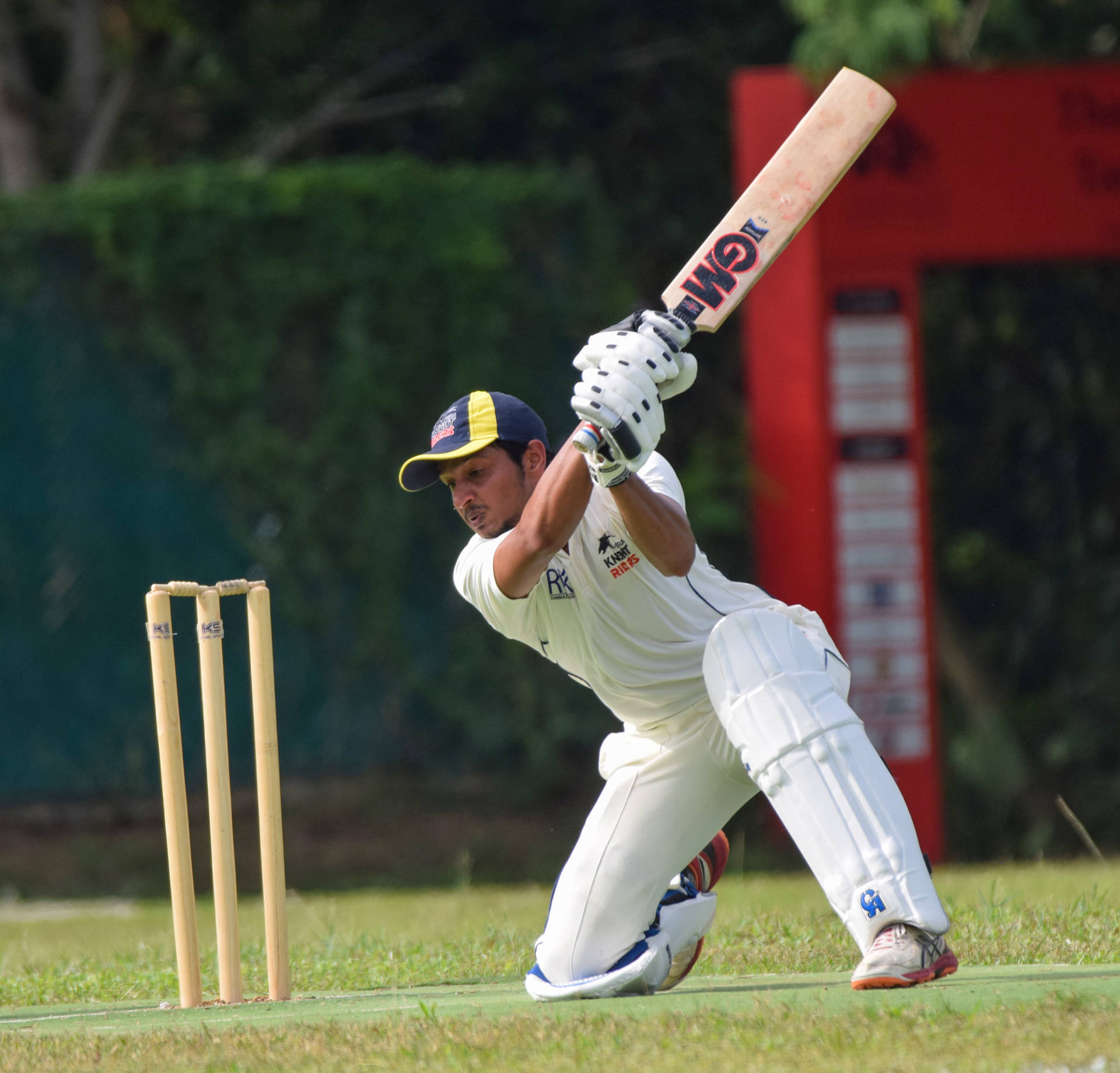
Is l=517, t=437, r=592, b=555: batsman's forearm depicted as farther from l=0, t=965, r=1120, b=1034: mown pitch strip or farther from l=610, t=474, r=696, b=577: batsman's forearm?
l=0, t=965, r=1120, b=1034: mown pitch strip

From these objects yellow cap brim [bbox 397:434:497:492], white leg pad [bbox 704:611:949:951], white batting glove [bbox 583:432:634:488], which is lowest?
white leg pad [bbox 704:611:949:951]

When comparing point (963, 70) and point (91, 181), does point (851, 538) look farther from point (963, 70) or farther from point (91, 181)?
point (91, 181)

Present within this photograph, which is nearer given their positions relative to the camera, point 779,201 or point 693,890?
point 779,201

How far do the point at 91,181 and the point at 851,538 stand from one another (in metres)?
3.63

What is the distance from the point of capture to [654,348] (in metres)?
3.04

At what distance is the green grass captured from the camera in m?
2.52

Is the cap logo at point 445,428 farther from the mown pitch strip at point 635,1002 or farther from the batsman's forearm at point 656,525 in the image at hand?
the mown pitch strip at point 635,1002

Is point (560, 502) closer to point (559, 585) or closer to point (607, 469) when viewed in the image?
point (607, 469)

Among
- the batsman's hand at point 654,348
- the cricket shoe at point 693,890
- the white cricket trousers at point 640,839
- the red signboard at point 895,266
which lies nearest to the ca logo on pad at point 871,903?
the white cricket trousers at point 640,839

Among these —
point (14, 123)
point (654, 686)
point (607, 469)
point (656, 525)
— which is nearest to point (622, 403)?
point (607, 469)

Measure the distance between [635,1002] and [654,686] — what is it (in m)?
0.59

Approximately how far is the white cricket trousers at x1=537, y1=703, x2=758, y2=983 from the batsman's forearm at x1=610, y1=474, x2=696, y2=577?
1.24 ft

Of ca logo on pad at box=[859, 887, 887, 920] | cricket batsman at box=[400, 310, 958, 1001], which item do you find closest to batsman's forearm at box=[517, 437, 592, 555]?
cricket batsman at box=[400, 310, 958, 1001]

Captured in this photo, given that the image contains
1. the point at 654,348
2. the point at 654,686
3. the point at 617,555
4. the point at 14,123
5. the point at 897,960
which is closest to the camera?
the point at 897,960
